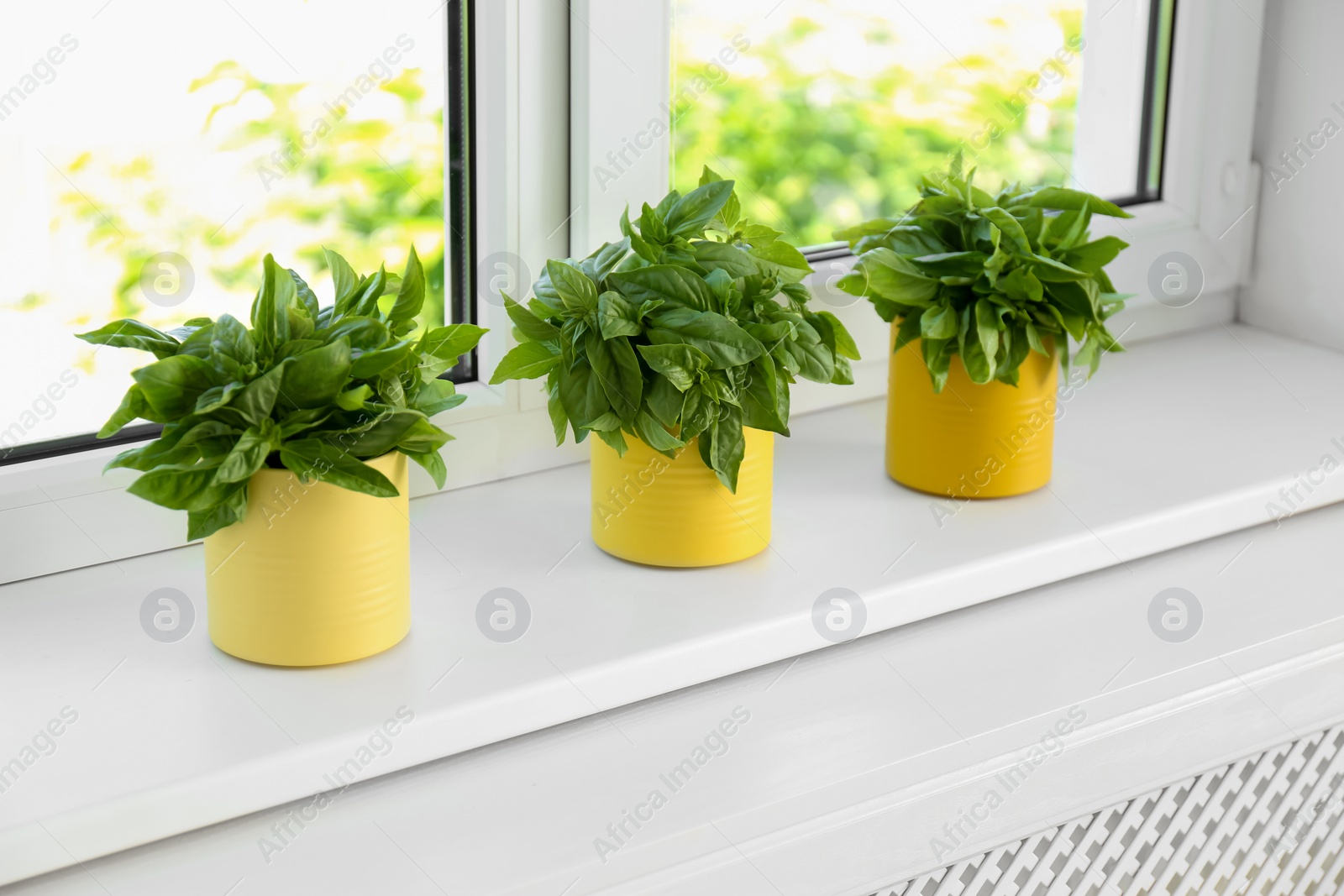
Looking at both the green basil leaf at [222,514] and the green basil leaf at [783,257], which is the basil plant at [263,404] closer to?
the green basil leaf at [222,514]

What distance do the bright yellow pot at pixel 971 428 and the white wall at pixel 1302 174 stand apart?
53 centimetres

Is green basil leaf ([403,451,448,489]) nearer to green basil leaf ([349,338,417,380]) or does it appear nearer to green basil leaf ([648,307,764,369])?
green basil leaf ([349,338,417,380])

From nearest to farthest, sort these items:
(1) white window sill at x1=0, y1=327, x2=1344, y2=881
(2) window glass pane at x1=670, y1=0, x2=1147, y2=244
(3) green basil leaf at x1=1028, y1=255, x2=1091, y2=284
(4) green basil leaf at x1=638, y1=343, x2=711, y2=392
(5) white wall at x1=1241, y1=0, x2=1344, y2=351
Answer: (1) white window sill at x1=0, y1=327, x2=1344, y2=881
(4) green basil leaf at x1=638, y1=343, x2=711, y2=392
(3) green basil leaf at x1=1028, y1=255, x2=1091, y2=284
(2) window glass pane at x1=670, y1=0, x2=1147, y2=244
(5) white wall at x1=1241, y1=0, x2=1344, y2=351

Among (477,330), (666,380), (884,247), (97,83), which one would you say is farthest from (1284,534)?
(97,83)

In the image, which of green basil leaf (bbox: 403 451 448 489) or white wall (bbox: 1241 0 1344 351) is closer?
green basil leaf (bbox: 403 451 448 489)

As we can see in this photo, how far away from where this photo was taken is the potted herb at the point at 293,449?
2.39 ft

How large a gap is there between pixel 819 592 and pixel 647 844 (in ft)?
0.83

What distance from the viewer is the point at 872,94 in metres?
1.22

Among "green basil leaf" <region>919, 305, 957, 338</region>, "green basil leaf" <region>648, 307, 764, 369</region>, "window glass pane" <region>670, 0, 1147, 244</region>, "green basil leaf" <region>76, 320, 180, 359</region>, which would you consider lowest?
"green basil leaf" <region>919, 305, 957, 338</region>

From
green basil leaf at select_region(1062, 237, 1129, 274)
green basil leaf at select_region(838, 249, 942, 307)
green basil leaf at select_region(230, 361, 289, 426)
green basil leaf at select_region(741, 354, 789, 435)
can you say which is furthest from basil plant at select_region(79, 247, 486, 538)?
green basil leaf at select_region(1062, 237, 1129, 274)

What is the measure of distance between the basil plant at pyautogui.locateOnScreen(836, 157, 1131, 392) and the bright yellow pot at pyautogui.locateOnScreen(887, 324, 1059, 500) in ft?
0.07

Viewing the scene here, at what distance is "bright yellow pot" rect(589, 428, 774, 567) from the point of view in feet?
2.95

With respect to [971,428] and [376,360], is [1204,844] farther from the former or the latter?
[376,360]

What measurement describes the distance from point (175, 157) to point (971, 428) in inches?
23.8
